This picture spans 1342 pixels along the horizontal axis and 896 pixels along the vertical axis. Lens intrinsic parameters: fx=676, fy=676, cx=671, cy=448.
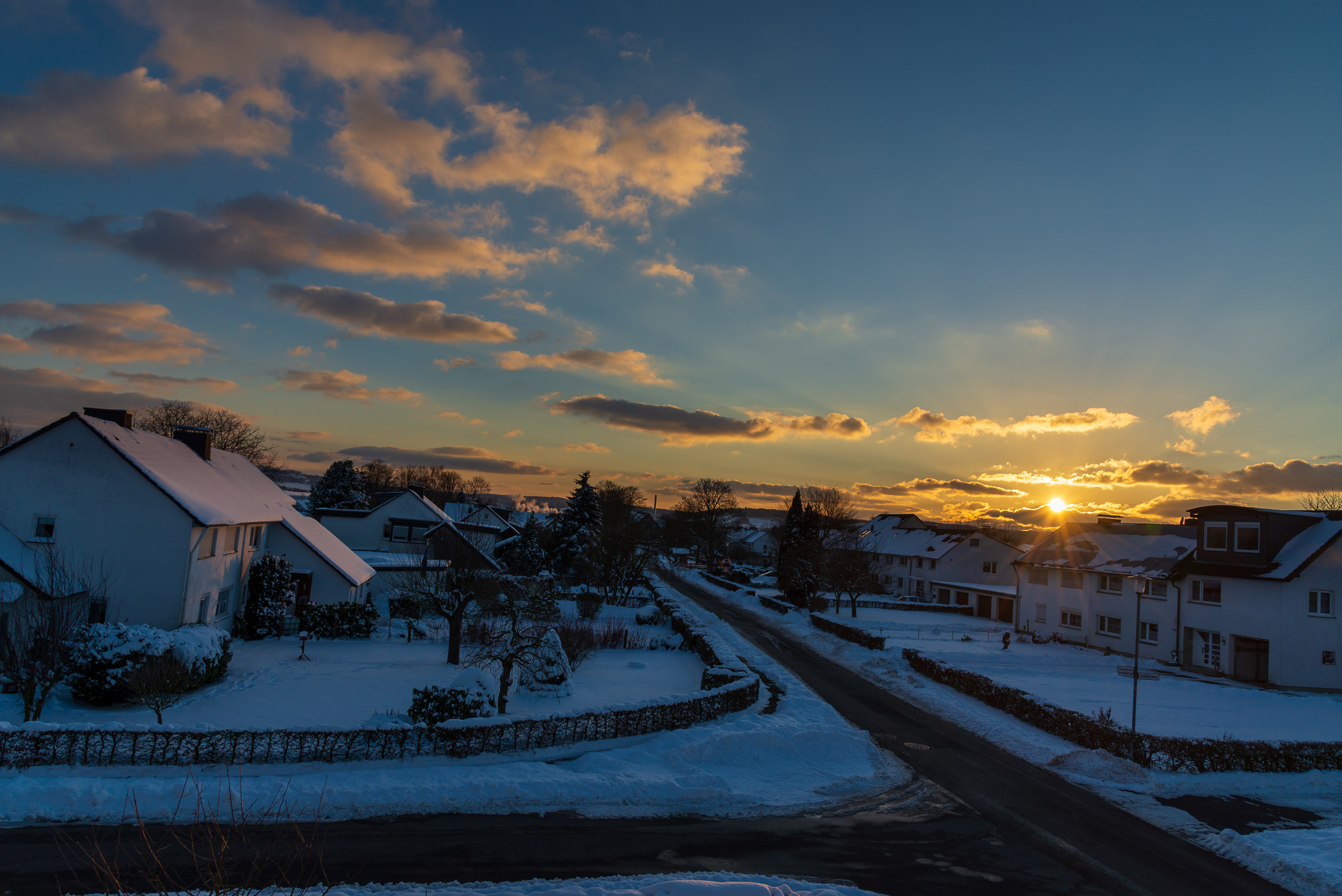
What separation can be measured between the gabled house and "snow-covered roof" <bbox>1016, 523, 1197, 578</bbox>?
0.06 m

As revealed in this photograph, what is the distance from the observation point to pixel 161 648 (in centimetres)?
1948

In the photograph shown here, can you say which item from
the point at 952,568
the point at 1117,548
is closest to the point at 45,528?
the point at 1117,548

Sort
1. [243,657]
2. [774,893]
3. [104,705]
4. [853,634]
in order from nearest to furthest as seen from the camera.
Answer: [774,893] → [104,705] → [243,657] → [853,634]

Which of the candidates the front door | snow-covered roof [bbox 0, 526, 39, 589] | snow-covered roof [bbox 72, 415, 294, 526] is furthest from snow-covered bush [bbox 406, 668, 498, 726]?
the front door

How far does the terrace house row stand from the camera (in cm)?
3136

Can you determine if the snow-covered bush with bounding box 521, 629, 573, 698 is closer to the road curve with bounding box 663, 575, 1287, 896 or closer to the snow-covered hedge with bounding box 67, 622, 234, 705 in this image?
the road curve with bounding box 663, 575, 1287, 896

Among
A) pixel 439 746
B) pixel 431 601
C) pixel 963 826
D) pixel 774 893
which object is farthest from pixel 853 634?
pixel 774 893

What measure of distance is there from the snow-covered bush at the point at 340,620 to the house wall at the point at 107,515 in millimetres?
6672

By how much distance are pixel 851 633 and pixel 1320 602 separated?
858 inches

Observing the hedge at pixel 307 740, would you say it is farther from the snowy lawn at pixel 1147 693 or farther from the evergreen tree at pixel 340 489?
the evergreen tree at pixel 340 489

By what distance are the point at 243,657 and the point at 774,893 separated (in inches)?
979

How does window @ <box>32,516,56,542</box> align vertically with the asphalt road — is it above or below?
above

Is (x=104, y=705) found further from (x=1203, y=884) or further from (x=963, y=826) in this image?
(x=1203, y=884)

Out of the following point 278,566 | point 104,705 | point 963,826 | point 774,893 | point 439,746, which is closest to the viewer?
point 774,893
